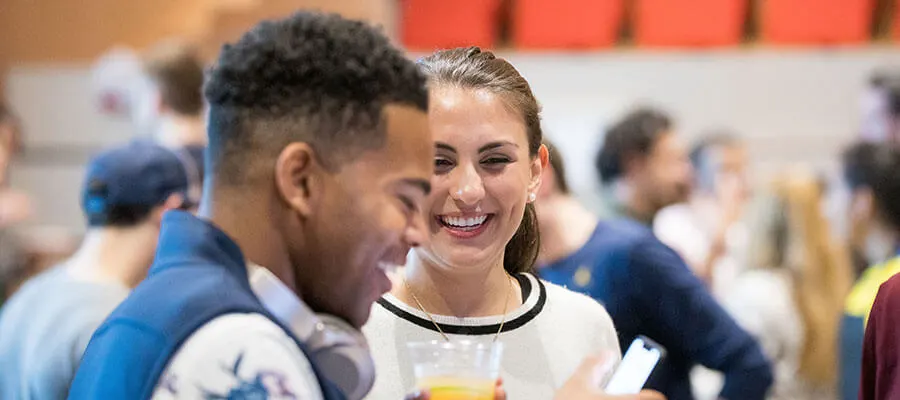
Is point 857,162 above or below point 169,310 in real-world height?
below

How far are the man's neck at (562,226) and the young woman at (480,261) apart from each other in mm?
1184

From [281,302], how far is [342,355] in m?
0.09

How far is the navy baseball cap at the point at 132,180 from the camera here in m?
3.00

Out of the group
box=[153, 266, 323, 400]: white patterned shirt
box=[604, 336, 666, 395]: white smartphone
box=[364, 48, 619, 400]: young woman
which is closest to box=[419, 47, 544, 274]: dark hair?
box=[364, 48, 619, 400]: young woman

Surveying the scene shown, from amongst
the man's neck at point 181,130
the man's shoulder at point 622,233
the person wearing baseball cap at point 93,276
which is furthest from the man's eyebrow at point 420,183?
the man's neck at point 181,130

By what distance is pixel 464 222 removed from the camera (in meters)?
1.91

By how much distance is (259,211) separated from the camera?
4.13 ft

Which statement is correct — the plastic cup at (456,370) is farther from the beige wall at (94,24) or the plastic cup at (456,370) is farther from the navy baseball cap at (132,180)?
the beige wall at (94,24)

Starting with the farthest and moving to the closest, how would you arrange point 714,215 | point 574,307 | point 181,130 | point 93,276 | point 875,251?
point 714,215, point 181,130, point 875,251, point 93,276, point 574,307

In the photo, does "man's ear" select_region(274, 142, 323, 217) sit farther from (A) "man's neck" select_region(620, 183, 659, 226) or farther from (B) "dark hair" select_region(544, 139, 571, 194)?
(A) "man's neck" select_region(620, 183, 659, 226)

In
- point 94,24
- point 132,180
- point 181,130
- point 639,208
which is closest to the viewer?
point 132,180

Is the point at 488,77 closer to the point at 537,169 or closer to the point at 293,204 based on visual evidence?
the point at 537,169

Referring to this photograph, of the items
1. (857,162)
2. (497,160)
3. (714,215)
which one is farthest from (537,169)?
(714,215)

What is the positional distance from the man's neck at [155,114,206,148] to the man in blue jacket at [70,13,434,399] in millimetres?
3133
